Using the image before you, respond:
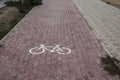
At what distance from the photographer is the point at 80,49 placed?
377 inches

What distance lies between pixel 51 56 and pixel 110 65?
7.68 ft

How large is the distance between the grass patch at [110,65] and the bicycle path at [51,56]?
196 mm

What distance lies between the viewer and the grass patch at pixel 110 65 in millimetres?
7319

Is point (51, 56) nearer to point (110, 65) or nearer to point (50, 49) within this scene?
point (50, 49)

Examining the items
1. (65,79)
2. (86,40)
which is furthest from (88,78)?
(86,40)

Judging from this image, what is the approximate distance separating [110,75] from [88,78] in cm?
81

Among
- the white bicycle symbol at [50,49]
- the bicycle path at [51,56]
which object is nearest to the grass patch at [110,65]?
the bicycle path at [51,56]

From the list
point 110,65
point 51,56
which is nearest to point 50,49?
point 51,56

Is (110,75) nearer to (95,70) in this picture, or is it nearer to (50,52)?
(95,70)

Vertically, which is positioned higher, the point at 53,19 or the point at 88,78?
the point at 88,78

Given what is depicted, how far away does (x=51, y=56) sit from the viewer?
8.66 metres

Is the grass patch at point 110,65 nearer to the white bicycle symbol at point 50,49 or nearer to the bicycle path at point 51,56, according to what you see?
the bicycle path at point 51,56

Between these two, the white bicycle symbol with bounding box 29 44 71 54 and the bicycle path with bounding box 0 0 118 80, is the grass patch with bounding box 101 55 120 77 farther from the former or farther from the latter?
the white bicycle symbol with bounding box 29 44 71 54

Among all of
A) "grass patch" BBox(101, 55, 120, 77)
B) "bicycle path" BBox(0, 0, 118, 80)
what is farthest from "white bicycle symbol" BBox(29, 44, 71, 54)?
"grass patch" BBox(101, 55, 120, 77)
